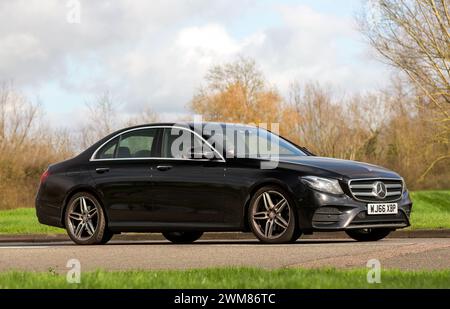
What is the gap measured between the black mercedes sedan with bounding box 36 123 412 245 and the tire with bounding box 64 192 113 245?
2 cm

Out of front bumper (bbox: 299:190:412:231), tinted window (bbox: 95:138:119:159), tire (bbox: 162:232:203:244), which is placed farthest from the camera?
tire (bbox: 162:232:203:244)

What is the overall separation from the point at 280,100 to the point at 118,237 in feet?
170

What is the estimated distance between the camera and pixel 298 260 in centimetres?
965

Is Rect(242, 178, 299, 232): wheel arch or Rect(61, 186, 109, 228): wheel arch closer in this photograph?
Rect(242, 178, 299, 232): wheel arch

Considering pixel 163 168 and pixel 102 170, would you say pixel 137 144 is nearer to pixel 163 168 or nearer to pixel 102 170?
pixel 102 170

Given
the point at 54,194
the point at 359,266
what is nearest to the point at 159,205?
the point at 54,194

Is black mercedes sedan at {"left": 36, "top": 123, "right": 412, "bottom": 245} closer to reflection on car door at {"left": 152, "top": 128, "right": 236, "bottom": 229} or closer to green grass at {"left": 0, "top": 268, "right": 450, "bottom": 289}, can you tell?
reflection on car door at {"left": 152, "top": 128, "right": 236, "bottom": 229}

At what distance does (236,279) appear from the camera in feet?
24.1

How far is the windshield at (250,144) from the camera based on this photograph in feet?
39.7

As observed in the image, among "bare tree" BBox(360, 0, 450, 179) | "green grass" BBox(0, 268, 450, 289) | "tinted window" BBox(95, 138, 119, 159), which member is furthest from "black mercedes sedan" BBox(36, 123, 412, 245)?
"bare tree" BBox(360, 0, 450, 179)

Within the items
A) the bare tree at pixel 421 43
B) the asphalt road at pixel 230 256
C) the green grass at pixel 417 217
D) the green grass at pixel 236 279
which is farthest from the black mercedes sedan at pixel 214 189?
the bare tree at pixel 421 43

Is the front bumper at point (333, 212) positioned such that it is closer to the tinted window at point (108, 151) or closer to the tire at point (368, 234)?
the tire at point (368, 234)

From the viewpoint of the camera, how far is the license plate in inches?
455
